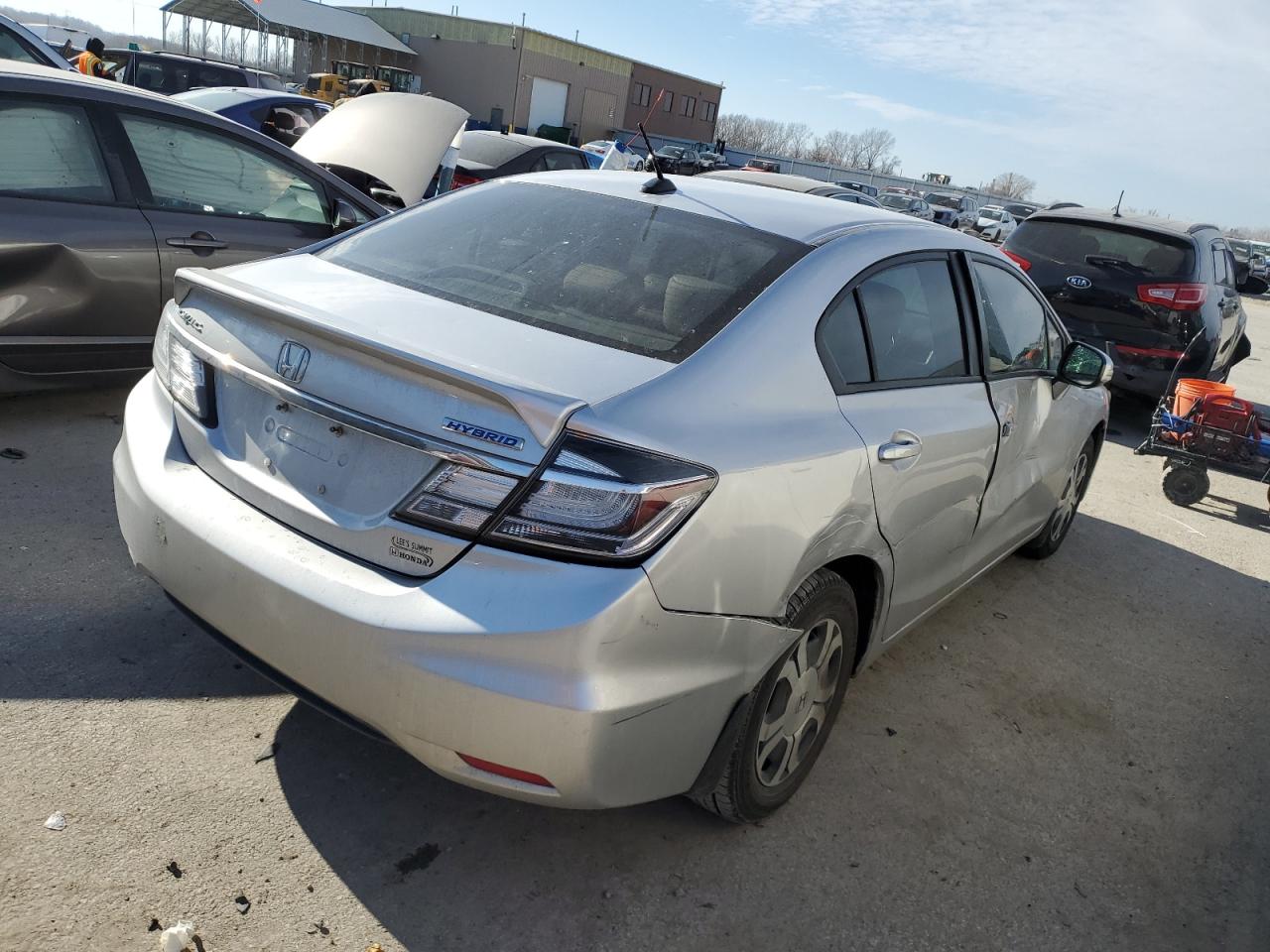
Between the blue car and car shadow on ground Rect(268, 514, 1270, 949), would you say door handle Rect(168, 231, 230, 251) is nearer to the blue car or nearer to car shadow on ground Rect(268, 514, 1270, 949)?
car shadow on ground Rect(268, 514, 1270, 949)

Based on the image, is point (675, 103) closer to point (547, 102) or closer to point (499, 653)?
point (547, 102)

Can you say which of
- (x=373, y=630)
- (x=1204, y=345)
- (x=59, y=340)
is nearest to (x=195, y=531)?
(x=373, y=630)

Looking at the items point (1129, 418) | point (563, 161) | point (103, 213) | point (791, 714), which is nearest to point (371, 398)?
point (791, 714)

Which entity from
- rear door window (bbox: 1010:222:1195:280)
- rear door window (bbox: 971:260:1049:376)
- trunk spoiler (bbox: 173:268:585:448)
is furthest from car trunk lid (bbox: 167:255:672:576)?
rear door window (bbox: 1010:222:1195:280)

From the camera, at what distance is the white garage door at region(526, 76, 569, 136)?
56800mm

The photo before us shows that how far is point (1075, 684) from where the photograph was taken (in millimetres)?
4066

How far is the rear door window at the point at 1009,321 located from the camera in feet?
12.3

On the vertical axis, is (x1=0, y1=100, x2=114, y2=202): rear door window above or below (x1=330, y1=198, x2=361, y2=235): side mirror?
above

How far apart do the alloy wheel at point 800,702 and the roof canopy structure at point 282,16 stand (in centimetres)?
4954

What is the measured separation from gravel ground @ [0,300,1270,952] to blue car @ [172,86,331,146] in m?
7.45

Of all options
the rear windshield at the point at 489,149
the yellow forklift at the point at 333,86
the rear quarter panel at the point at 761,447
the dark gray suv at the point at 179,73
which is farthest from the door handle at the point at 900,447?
the yellow forklift at the point at 333,86

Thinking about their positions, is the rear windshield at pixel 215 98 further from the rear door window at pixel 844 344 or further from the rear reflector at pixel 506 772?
the rear reflector at pixel 506 772

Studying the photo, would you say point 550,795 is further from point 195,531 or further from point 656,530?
point 195,531

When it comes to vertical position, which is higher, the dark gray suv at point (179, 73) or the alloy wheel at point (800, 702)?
the dark gray suv at point (179, 73)
